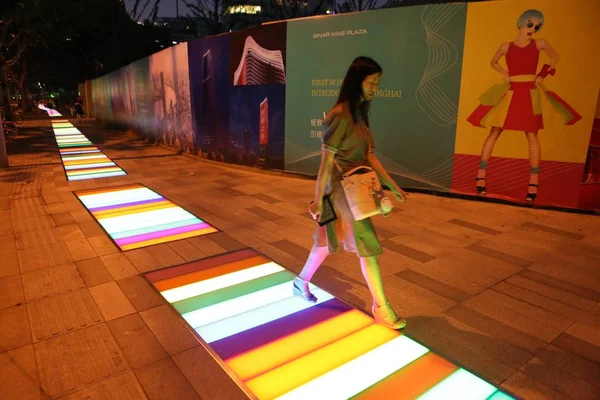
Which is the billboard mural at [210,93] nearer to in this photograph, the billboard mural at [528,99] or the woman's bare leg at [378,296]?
the billboard mural at [528,99]

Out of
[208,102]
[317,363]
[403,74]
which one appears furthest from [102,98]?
[317,363]

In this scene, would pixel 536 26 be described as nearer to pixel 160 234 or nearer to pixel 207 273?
pixel 207 273

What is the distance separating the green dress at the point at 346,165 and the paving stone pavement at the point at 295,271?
0.82m

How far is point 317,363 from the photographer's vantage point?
2.83 meters

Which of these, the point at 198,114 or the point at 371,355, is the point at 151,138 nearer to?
the point at 198,114

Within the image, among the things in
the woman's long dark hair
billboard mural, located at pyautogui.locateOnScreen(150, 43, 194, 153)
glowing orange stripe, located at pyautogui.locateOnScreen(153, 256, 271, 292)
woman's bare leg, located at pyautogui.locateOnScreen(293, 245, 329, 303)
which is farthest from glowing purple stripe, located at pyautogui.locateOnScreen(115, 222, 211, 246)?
billboard mural, located at pyautogui.locateOnScreen(150, 43, 194, 153)

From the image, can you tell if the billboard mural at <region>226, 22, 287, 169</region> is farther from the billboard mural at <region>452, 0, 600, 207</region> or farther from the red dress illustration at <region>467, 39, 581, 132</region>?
the red dress illustration at <region>467, 39, 581, 132</region>

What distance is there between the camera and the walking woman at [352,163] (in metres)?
2.88

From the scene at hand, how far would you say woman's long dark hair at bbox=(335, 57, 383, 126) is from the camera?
2.85 meters

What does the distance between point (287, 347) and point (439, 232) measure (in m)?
3.39

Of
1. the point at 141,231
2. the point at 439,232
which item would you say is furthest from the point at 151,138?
the point at 439,232

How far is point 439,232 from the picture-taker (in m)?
5.65

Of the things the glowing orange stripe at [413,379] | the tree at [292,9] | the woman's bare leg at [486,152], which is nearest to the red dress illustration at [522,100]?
the woman's bare leg at [486,152]

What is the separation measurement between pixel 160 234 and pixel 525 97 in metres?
5.89
